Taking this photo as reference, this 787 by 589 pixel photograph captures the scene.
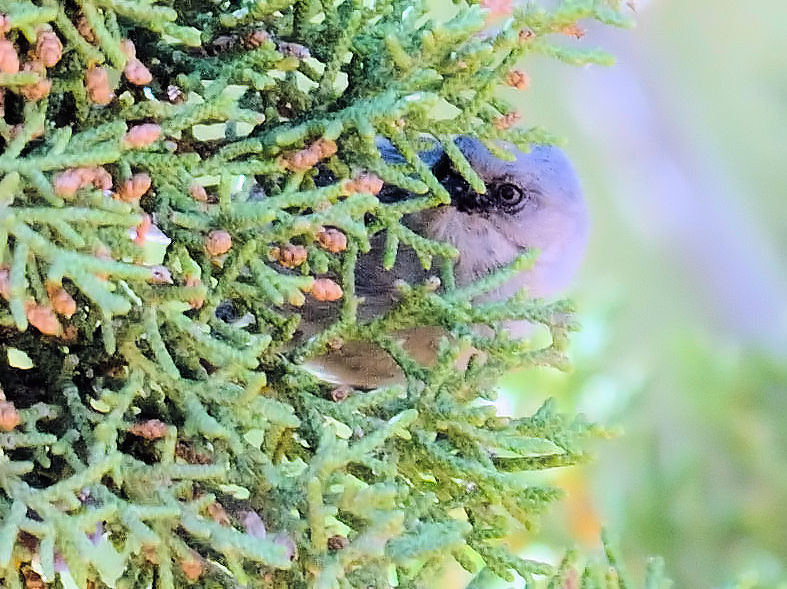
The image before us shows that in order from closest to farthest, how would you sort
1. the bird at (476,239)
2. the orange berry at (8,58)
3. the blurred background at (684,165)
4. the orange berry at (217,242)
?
the orange berry at (8,58) < the orange berry at (217,242) < the bird at (476,239) < the blurred background at (684,165)

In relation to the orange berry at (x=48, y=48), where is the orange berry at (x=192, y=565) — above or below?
below

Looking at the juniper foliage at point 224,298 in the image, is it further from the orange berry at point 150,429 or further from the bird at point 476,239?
the bird at point 476,239

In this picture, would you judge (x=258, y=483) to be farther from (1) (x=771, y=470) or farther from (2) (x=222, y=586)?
(1) (x=771, y=470)

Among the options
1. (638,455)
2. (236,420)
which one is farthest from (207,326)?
(638,455)

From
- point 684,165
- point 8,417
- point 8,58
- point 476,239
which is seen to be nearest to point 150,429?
point 8,417

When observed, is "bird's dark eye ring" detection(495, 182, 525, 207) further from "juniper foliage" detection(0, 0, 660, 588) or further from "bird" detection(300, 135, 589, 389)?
"juniper foliage" detection(0, 0, 660, 588)

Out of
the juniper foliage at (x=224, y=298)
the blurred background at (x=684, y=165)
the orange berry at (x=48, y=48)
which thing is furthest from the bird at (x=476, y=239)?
the blurred background at (x=684, y=165)
